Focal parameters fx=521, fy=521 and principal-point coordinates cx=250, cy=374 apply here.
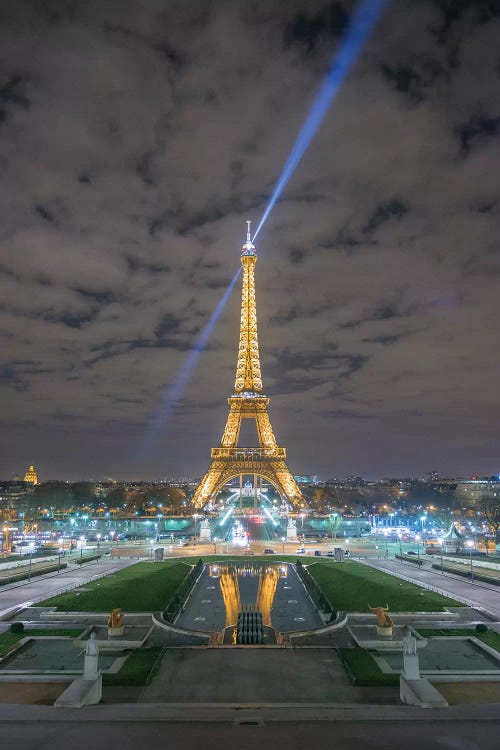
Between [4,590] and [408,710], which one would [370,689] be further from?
[4,590]

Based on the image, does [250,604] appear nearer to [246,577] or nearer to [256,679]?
[246,577]

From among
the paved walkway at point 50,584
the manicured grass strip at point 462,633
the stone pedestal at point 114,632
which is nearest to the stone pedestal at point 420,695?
the manicured grass strip at point 462,633

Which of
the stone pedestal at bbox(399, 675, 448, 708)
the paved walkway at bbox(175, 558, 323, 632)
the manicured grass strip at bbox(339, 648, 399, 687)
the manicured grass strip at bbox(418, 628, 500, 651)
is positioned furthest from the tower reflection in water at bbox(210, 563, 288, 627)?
the stone pedestal at bbox(399, 675, 448, 708)

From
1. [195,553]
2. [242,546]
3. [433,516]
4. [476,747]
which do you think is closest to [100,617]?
[476,747]

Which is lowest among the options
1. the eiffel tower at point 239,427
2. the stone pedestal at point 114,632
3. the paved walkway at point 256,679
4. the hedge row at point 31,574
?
the paved walkway at point 256,679

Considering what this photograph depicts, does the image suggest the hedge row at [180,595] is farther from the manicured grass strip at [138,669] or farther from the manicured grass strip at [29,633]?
the manicured grass strip at [138,669]
